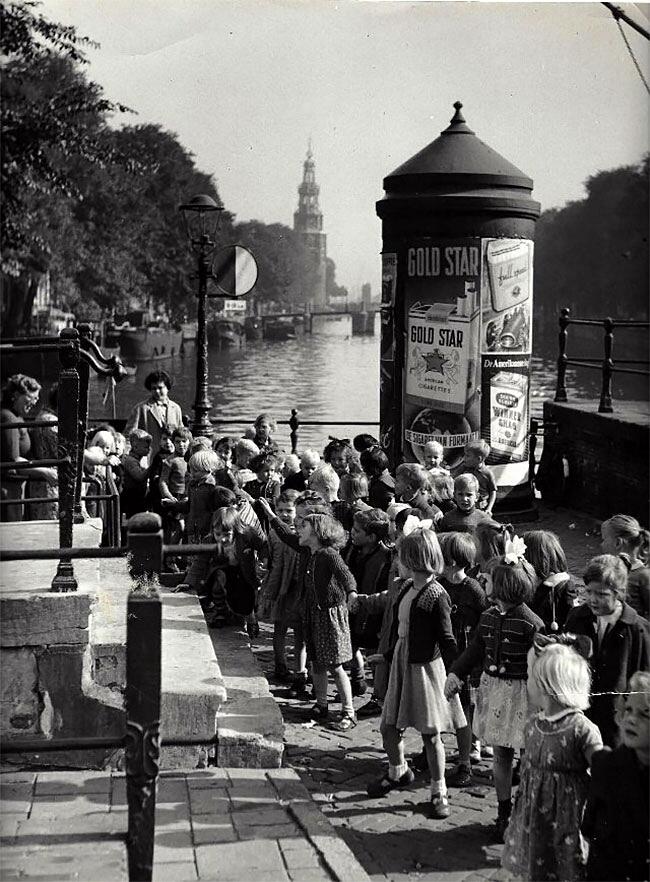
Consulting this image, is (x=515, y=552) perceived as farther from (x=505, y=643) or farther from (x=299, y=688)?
(x=299, y=688)

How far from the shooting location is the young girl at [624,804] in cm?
346

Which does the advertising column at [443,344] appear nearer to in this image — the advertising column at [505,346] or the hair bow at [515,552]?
the advertising column at [505,346]

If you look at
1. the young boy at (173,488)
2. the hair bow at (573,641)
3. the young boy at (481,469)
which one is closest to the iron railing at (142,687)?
the hair bow at (573,641)

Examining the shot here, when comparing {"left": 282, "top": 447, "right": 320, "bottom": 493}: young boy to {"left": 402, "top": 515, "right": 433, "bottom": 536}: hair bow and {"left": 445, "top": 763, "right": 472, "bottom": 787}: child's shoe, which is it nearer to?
{"left": 402, "top": 515, "right": 433, "bottom": 536}: hair bow

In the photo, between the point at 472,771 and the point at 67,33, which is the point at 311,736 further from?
the point at 67,33

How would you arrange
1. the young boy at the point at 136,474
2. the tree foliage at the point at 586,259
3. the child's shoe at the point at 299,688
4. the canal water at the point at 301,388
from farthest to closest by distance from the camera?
the tree foliage at the point at 586,259
the canal water at the point at 301,388
the young boy at the point at 136,474
the child's shoe at the point at 299,688

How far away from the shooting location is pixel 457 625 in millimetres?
5562

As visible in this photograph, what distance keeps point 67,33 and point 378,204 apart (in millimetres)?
4377

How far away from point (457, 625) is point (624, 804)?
6.97ft

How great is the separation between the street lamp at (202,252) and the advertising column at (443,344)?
263 cm

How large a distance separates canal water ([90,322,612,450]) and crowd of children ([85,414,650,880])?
191 inches

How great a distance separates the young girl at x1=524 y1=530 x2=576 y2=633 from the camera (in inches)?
202

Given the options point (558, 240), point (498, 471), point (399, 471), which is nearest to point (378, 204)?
point (498, 471)

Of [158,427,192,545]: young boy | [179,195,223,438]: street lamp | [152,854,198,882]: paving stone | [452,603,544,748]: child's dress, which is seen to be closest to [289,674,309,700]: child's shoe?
[452,603,544,748]: child's dress
